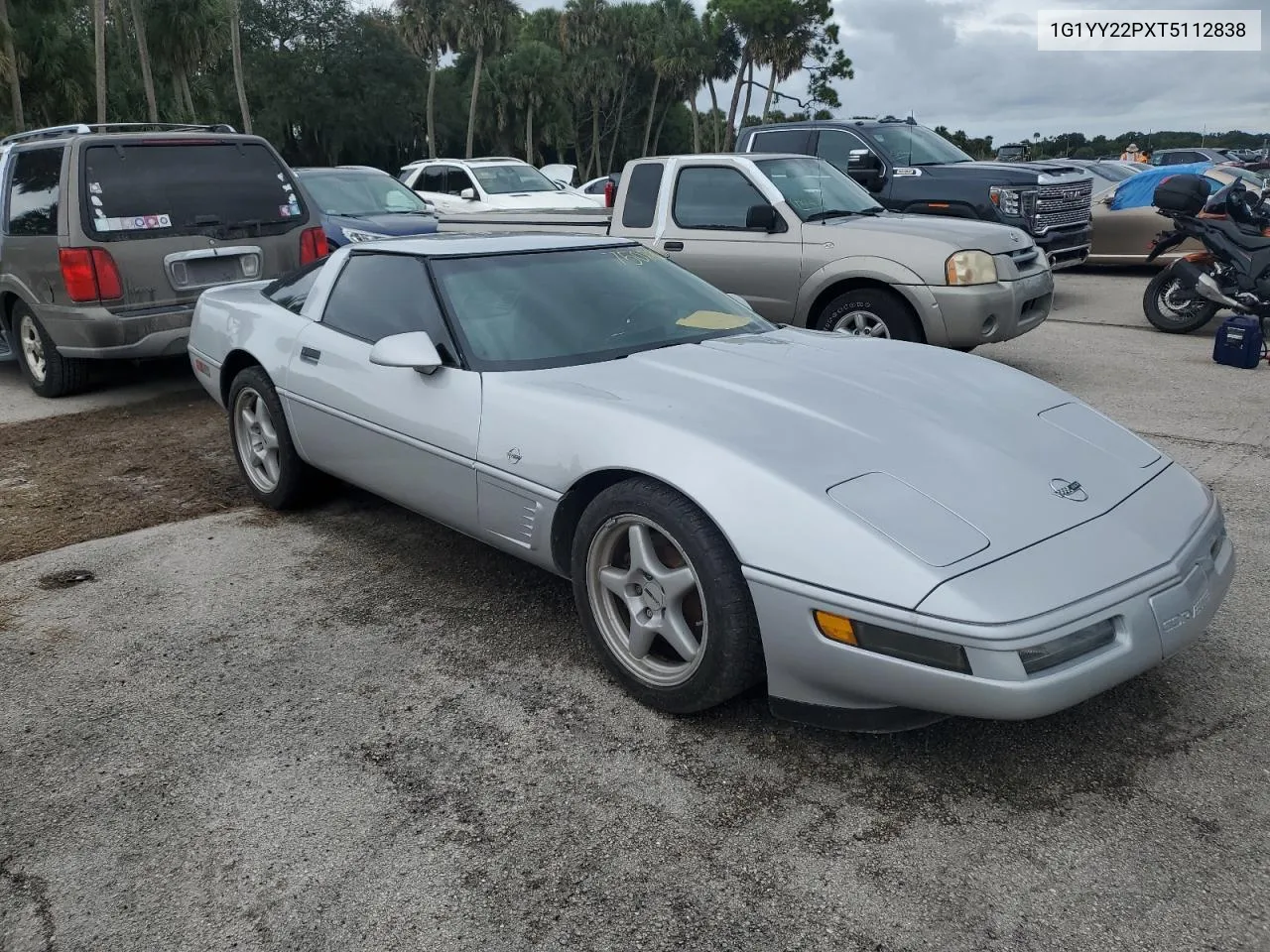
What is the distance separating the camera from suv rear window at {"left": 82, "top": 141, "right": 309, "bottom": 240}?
22.1 feet

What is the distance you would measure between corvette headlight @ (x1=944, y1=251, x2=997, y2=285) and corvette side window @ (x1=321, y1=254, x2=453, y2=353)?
4.04 m

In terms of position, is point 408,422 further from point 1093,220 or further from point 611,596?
point 1093,220

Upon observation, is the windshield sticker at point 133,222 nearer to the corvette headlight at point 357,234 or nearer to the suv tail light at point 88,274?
the suv tail light at point 88,274

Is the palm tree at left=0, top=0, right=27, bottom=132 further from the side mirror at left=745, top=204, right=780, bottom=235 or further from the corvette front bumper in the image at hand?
the corvette front bumper

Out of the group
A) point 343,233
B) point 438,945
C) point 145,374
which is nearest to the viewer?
point 438,945

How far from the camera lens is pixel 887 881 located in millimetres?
2307

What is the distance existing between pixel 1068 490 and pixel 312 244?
246 inches

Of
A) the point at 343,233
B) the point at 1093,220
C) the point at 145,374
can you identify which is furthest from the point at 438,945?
the point at 1093,220

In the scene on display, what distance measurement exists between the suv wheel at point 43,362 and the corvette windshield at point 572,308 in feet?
15.7

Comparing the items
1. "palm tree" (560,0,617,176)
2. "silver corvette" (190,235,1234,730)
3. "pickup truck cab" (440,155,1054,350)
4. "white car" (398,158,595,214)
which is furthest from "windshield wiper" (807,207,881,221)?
"palm tree" (560,0,617,176)

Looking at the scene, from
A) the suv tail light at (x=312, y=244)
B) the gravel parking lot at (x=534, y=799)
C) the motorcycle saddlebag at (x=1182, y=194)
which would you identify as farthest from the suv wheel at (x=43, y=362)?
the motorcycle saddlebag at (x=1182, y=194)

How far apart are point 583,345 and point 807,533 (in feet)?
4.58

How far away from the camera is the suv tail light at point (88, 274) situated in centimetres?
664

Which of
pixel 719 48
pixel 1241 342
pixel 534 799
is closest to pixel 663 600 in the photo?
pixel 534 799
